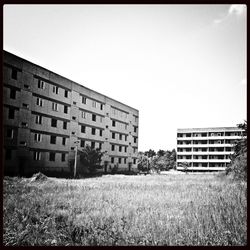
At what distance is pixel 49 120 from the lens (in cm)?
2977

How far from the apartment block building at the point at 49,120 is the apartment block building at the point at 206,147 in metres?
33.2

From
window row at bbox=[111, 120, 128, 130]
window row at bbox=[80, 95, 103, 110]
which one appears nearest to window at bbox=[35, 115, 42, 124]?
window row at bbox=[80, 95, 103, 110]

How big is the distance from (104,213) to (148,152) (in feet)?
364

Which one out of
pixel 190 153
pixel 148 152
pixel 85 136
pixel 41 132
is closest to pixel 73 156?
pixel 85 136

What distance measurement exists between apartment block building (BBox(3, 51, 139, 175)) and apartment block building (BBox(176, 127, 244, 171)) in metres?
33.2

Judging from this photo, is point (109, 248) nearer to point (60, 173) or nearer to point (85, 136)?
point (60, 173)

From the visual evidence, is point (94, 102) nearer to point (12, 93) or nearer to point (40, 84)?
point (40, 84)

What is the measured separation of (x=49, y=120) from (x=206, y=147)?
5161cm

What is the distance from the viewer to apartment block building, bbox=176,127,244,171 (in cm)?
6625

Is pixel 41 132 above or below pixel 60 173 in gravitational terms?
above

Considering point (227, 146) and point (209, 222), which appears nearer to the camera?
Result: point (209, 222)

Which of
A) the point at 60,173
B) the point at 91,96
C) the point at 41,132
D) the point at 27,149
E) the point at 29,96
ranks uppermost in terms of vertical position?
the point at 91,96

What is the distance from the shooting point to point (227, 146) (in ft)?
217

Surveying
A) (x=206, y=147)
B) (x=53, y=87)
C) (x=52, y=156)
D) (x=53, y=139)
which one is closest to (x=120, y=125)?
(x=53, y=139)
